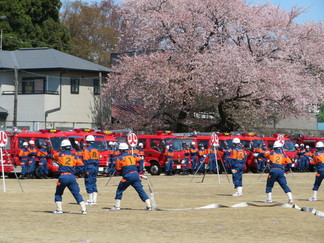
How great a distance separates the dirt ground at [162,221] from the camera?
13.9m

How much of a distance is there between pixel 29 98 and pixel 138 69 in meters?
9.44

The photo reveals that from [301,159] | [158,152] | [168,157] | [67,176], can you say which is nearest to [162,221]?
[67,176]

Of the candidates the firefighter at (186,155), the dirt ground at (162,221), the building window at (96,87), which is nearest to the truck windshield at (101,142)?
the firefighter at (186,155)

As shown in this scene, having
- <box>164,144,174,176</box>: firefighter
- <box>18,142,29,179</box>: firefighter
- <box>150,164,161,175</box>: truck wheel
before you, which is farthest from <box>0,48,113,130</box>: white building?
<box>18,142,29,179</box>: firefighter

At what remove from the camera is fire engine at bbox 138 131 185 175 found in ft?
134

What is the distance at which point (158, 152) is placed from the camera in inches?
1604

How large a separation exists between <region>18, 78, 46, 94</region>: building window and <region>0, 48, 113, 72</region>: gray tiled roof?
3.30ft

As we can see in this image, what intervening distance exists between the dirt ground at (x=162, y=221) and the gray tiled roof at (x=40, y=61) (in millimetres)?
33009

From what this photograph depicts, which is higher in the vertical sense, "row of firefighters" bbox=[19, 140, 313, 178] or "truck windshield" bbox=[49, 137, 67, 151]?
"truck windshield" bbox=[49, 137, 67, 151]

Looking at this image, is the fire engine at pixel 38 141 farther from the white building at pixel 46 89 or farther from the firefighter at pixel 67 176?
the firefighter at pixel 67 176

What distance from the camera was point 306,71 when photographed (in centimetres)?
5562

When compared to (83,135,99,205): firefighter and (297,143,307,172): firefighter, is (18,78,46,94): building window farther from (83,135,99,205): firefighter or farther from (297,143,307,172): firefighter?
(83,135,99,205): firefighter

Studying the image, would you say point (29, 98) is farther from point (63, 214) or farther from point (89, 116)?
point (63, 214)

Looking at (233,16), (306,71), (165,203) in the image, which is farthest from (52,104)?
(165,203)
